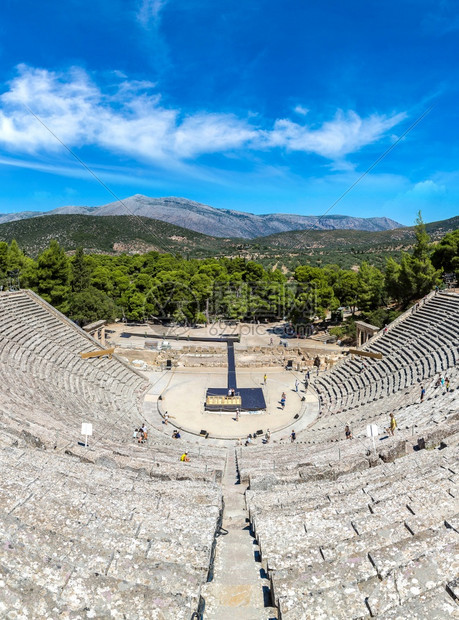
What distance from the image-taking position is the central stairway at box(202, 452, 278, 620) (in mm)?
5297

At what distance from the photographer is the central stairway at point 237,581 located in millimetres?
5297

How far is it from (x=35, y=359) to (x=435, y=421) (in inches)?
748

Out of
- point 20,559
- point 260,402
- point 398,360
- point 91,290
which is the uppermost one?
point 91,290

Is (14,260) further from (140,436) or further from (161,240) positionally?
(161,240)

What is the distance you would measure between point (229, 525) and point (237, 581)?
2.24 meters

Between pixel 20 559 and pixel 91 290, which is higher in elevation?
pixel 91 290

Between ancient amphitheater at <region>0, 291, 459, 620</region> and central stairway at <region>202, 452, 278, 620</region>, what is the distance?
3cm

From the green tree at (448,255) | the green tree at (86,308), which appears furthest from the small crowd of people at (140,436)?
the green tree at (448,255)

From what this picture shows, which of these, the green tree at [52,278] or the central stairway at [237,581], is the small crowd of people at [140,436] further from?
the green tree at [52,278]

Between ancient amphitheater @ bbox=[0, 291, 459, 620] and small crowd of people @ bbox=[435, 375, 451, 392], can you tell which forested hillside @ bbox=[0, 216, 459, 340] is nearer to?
small crowd of people @ bbox=[435, 375, 451, 392]

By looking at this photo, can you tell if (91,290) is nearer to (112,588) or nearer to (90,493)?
(90,493)

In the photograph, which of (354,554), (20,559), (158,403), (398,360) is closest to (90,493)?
(20,559)

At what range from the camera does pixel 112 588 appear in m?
4.44

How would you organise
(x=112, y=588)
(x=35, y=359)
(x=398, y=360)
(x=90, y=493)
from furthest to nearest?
1. (x=398, y=360)
2. (x=35, y=359)
3. (x=90, y=493)
4. (x=112, y=588)
